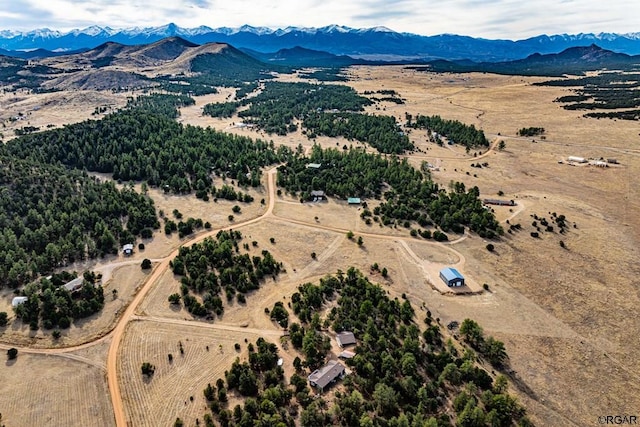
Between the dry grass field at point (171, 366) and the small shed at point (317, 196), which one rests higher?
the small shed at point (317, 196)

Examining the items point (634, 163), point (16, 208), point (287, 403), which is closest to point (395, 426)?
point (287, 403)

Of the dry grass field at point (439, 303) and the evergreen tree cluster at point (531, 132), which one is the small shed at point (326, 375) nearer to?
the dry grass field at point (439, 303)

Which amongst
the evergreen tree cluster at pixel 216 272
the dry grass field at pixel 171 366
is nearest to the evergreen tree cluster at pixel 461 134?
the evergreen tree cluster at pixel 216 272

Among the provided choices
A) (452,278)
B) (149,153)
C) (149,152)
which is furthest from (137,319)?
(149,152)

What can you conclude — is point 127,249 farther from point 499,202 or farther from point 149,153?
point 499,202

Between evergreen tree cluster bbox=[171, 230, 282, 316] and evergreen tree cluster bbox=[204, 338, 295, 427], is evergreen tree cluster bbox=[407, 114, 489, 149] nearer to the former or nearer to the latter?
evergreen tree cluster bbox=[171, 230, 282, 316]

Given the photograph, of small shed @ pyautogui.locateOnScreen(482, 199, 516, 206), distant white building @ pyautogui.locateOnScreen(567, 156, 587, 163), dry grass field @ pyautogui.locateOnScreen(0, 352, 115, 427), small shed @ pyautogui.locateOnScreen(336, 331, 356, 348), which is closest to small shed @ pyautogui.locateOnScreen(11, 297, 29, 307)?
dry grass field @ pyautogui.locateOnScreen(0, 352, 115, 427)

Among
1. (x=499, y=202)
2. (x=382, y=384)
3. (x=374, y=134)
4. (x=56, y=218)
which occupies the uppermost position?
(x=374, y=134)
